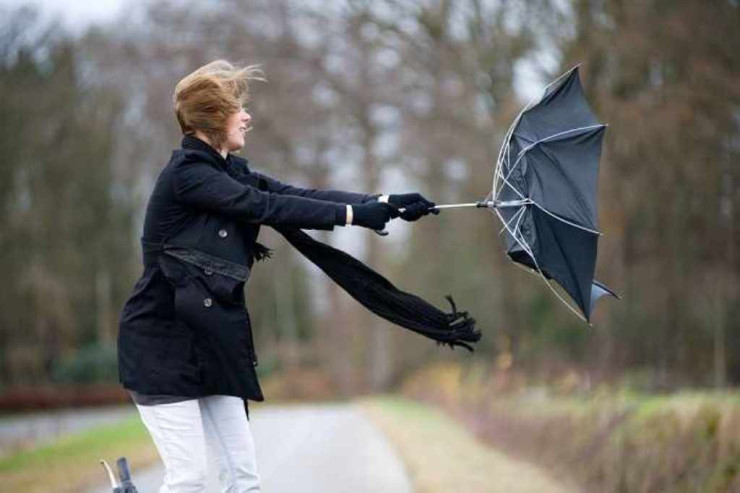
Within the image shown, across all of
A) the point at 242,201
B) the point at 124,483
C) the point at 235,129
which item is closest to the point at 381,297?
the point at 242,201

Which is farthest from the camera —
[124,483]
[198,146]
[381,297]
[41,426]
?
[41,426]

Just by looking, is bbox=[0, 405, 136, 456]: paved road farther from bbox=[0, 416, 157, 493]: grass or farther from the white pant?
the white pant

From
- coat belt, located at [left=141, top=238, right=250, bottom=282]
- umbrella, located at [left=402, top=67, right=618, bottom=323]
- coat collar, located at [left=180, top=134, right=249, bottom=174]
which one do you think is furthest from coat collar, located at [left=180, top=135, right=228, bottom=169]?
umbrella, located at [left=402, top=67, right=618, bottom=323]

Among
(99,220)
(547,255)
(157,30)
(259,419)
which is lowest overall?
(259,419)

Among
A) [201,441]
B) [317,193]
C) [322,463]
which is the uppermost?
[317,193]

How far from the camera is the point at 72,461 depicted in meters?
14.0

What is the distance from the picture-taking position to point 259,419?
2350 centimetres

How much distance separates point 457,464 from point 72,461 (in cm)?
477

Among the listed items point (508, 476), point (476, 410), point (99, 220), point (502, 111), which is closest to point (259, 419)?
point (476, 410)

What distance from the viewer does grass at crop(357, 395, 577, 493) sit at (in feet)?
32.6

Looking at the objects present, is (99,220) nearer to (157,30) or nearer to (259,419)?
(157,30)

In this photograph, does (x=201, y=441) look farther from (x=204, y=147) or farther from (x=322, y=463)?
(x=322, y=463)

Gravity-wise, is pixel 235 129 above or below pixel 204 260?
above

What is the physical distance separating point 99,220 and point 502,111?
67.3ft
